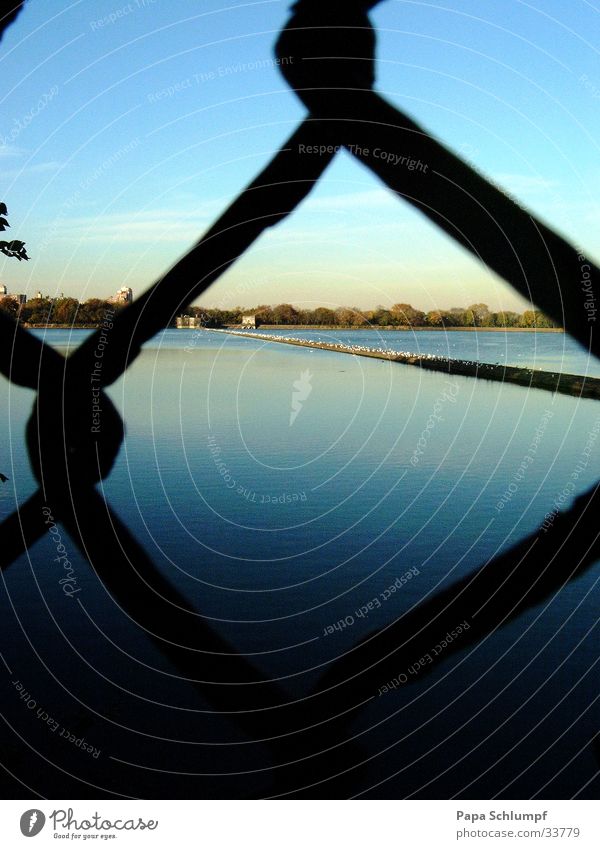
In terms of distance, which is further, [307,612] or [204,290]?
[307,612]

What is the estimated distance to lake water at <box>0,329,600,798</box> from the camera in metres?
4.35

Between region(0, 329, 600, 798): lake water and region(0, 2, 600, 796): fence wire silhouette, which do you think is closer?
region(0, 2, 600, 796): fence wire silhouette

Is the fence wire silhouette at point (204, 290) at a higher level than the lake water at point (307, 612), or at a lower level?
higher

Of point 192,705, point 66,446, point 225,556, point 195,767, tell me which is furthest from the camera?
point 225,556

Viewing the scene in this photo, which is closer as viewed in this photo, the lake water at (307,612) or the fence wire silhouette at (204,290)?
the fence wire silhouette at (204,290)

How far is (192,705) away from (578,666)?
260cm

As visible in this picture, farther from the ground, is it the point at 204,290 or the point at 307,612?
the point at 204,290

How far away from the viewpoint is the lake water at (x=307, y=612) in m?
4.35

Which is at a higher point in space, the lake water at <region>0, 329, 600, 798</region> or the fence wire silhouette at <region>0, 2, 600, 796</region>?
the fence wire silhouette at <region>0, 2, 600, 796</region>

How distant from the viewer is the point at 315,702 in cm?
187

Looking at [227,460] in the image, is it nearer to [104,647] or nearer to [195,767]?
[104,647]

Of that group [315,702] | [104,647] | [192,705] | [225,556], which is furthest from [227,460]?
[315,702]

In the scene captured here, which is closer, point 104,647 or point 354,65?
point 354,65

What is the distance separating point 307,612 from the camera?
6.54m
